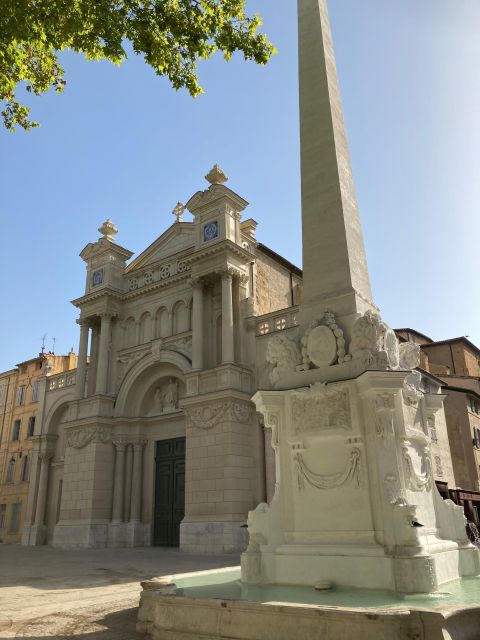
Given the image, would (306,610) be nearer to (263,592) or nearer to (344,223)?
(263,592)

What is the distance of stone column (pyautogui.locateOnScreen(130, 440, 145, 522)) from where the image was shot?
71.3 feet

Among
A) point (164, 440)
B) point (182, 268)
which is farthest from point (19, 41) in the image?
point (164, 440)

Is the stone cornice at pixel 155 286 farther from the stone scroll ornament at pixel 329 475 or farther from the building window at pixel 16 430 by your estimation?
the stone scroll ornament at pixel 329 475

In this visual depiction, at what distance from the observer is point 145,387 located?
23359 millimetres

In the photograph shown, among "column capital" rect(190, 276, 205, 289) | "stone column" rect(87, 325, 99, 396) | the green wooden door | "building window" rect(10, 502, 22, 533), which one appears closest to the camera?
the green wooden door

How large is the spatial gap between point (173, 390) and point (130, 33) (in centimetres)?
1619

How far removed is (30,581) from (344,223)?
361 inches

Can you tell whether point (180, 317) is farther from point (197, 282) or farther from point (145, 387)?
point (145, 387)

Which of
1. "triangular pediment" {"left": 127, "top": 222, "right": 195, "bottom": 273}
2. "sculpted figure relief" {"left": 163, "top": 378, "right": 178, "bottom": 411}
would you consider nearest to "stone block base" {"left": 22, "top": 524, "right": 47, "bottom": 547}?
"sculpted figure relief" {"left": 163, "top": 378, "right": 178, "bottom": 411}

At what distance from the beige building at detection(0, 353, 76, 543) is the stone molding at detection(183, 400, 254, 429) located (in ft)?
43.9

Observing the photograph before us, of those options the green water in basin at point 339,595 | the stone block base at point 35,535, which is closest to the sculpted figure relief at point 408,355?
the green water in basin at point 339,595

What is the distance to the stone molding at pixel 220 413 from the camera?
59.9 feet

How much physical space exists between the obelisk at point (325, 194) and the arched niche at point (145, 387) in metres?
15.6

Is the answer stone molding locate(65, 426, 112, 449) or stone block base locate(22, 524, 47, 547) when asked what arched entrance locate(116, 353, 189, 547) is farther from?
stone block base locate(22, 524, 47, 547)
